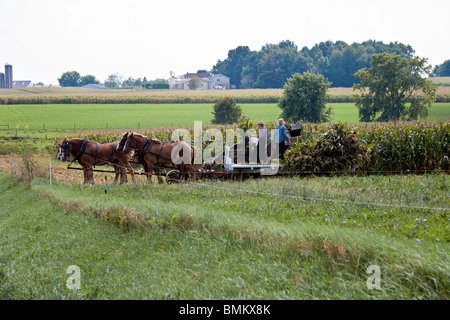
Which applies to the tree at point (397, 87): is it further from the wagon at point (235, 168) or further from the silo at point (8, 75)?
the silo at point (8, 75)

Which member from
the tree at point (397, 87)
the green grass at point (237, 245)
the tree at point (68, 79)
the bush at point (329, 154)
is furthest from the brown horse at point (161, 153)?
the tree at point (68, 79)

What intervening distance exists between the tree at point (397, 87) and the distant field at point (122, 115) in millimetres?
2035

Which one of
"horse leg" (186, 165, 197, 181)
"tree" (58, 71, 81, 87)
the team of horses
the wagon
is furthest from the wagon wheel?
"tree" (58, 71, 81, 87)

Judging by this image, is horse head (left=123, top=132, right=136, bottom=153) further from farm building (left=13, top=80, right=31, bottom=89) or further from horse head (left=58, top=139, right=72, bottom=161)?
farm building (left=13, top=80, right=31, bottom=89)

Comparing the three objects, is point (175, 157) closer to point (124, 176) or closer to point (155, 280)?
point (124, 176)

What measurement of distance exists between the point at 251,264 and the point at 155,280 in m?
1.50

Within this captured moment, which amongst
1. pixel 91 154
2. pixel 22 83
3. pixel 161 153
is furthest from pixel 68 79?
pixel 161 153

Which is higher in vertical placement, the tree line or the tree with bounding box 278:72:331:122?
the tree line

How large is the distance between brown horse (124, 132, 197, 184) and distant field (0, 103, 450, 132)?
2911 cm

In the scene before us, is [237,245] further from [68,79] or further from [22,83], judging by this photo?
[22,83]

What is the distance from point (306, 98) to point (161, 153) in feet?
99.8

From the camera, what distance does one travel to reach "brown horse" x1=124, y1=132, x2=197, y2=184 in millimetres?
15508

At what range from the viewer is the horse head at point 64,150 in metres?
17.3

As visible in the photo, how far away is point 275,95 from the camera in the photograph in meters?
72.6
